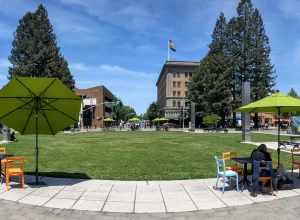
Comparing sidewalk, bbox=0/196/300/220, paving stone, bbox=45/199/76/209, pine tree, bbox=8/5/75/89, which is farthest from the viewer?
pine tree, bbox=8/5/75/89

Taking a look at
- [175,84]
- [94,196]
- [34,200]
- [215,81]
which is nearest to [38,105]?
[34,200]

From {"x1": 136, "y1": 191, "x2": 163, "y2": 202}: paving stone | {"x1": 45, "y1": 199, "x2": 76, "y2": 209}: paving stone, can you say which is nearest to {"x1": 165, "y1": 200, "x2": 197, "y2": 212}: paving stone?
{"x1": 136, "y1": 191, "x2": 163, "y2": 202}: paving stone

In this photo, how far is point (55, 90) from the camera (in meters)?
10.1

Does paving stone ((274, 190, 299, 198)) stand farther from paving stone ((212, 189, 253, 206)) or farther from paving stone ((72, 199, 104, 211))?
paving stone ((72, 199, 104, 211))

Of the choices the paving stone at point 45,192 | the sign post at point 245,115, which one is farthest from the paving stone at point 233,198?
the sign post at point 245,115

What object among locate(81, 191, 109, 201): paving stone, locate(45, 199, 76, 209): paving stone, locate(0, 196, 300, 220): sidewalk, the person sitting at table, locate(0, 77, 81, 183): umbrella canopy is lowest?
locate(0, 196, 300, 220): sidewalk

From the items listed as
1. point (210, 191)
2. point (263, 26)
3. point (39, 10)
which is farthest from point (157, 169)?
point (263, 26)

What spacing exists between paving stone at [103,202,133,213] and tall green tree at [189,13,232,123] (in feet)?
210

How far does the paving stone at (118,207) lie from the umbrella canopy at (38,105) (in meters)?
3.44

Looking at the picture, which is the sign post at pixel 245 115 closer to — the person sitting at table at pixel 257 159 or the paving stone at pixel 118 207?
the person sitting at table at pixel 257 159

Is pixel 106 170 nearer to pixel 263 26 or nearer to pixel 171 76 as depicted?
pixel 263 26

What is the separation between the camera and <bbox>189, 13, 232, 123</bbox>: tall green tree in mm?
71125

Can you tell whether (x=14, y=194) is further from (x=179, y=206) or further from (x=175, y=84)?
(x=175, y=84)

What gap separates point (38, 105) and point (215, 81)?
210ft
